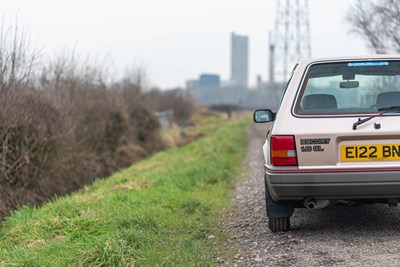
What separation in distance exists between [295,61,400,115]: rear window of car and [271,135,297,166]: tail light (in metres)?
0.34

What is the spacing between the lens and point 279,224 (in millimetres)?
6164

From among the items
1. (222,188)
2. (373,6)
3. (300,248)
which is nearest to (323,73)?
(300,248)

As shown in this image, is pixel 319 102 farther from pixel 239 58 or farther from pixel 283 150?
pixel 239 58

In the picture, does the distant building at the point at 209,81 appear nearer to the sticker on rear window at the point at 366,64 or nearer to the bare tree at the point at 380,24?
the bare tree at the point at 380,24

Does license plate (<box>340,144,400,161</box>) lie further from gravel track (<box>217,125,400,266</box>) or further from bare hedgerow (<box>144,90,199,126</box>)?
bare hedgerow (<box>144,90,199,126</box>)

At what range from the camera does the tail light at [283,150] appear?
5348 millimetres

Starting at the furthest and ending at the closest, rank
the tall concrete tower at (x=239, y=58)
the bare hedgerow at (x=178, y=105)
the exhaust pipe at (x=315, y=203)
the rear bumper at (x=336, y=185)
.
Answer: the tall concrete tower at (x=239, y=58)
the bare hedgerow at (x=178, y=105)
the exhaust pipe at (x=315, y=203)
the rear bumper at (x=336, y=185)

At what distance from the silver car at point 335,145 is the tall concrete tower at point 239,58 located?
337 feet

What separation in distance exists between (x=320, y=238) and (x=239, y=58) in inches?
4082

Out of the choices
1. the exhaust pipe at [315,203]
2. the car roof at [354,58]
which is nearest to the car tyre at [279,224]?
the exhaust pipe at [315,203]

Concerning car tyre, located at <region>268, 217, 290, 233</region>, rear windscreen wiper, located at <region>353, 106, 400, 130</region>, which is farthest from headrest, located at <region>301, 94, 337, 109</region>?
→ car tyre, located at <region>268, 217, 290, 233</region>

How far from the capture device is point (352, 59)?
589 cm

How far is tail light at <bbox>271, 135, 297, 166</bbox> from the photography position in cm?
535

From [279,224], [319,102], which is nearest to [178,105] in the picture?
[279,224]
